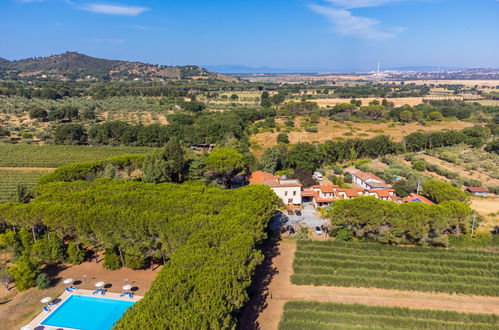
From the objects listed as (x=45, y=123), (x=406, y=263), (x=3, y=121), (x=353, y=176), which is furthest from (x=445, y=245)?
(x=3, y=121)

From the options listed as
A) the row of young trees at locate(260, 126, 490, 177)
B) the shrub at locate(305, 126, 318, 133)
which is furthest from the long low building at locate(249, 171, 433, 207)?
the shrub at locate(305, 126, 318, 133)

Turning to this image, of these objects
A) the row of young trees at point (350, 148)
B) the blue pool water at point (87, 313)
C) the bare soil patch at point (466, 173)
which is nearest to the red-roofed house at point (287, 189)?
the row of young trees at point (350, 148)

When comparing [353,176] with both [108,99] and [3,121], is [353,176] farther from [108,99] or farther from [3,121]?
[108,99]

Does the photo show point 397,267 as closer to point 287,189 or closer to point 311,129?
point 287,189

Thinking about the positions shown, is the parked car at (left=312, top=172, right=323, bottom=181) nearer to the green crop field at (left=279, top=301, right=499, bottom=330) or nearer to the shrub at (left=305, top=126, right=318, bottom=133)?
the green crop field at (left=279, top=301, right=499, bottom=330)

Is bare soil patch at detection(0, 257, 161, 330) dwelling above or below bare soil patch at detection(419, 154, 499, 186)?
below

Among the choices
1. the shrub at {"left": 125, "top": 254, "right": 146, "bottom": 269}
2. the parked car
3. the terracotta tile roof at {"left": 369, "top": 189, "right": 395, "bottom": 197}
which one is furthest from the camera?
the parked car

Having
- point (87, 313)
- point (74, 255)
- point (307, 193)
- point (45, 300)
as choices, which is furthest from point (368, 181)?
point (45, 300)

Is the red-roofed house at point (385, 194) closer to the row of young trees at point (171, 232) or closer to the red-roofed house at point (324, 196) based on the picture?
the red-roofed house at point (324, 196)
